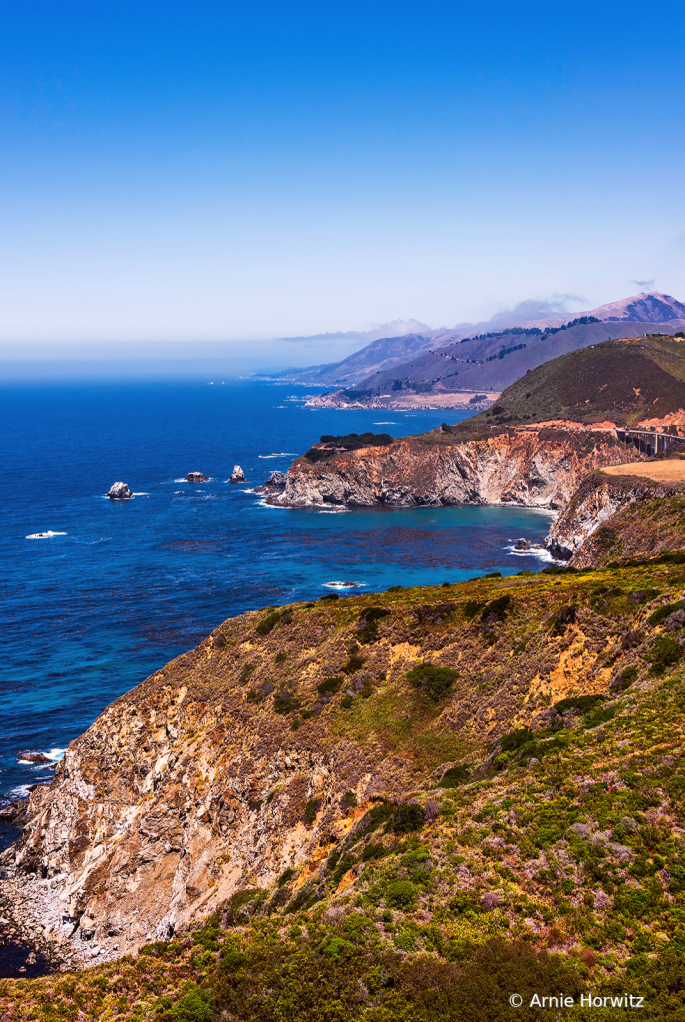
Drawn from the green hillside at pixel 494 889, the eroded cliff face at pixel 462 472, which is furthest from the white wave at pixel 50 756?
the eroded cliff face at pixel 462 472

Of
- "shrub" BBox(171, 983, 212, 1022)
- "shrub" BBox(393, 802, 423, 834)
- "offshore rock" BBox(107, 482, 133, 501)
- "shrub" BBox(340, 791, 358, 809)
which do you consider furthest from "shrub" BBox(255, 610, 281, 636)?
"offshore rock" BBox(107, 482, 133, 501)

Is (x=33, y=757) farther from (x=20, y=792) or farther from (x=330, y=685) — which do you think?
(x=330, y=685)

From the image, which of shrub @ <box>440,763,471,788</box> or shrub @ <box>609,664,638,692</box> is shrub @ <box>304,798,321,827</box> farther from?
shrub @ <box>609,664,638,692</box>

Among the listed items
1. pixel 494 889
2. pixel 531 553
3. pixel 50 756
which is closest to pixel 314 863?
pixel 494 889

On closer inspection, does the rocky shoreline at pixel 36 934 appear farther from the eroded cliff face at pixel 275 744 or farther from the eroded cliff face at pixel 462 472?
the eroded cliff face at pixel 462 472

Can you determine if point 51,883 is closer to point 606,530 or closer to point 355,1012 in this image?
point 355,1012

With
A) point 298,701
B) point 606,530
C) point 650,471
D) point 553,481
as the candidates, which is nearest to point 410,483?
point 553,481
